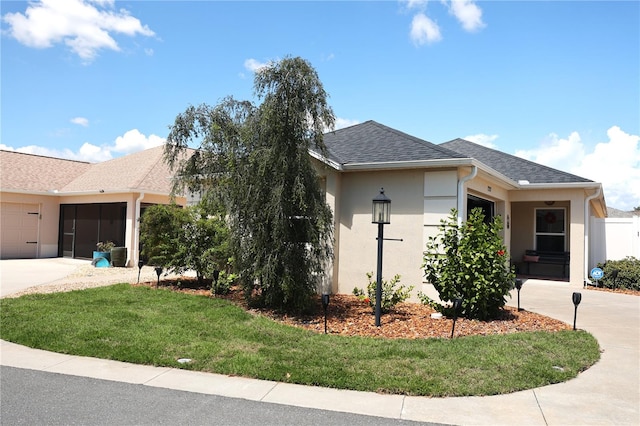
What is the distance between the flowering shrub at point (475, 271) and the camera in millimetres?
7480

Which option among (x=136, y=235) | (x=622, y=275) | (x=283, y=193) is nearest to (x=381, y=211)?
(x=283, y=193)

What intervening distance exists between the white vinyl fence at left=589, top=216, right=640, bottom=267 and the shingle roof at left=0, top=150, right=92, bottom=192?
73.6 feet

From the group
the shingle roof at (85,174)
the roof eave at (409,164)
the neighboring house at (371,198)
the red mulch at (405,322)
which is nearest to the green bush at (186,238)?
the red mulch at (405,322)

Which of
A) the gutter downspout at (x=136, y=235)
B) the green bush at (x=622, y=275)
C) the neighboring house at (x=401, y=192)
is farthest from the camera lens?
the gutter downspout at (x=136, y=235)

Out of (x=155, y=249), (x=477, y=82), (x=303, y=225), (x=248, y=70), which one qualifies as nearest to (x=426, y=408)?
(x=303, y=225)

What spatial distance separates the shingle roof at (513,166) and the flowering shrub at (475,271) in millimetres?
7194

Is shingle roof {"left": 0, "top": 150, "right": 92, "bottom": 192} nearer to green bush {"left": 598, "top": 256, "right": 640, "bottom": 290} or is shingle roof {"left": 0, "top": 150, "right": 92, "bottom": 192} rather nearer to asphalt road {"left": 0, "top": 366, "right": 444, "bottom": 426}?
asphalt road {"left": 0, "top": 366, "right": 444, "bottom": 426}

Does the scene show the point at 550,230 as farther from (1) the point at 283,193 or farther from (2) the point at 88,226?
(2) the point at 88,226

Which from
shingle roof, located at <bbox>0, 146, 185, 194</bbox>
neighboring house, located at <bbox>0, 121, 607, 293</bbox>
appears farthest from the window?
shingle roof, located at <bbox>0, 146, 185, 194</bbox>

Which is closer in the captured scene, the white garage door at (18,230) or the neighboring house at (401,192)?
the neighboring house at (401,192)

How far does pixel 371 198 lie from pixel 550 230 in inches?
368

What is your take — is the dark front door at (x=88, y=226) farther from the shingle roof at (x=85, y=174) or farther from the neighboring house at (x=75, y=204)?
the shingle roof at (x=85, y=174)

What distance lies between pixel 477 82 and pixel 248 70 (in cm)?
660

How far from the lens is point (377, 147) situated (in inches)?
432
